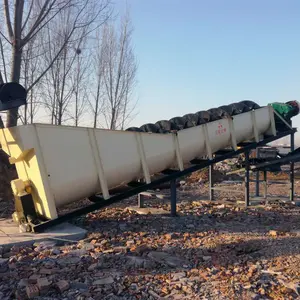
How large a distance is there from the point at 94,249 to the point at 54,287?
1366mm

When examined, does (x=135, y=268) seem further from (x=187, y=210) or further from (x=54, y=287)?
(x=187, y=210)

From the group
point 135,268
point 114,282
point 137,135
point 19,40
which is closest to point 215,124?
point 137,135

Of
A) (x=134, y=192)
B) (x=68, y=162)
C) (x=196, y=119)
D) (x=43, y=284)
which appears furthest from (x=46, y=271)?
(x=196, y=119)

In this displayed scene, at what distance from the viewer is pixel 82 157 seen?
5.27 metres

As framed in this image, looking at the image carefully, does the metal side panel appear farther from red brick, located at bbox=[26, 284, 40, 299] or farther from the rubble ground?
red brick, located at bbox=[26, 284, 40, 299]

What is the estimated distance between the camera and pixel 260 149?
28.9 ft

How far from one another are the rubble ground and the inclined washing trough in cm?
77

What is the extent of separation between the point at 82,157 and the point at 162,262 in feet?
6.49

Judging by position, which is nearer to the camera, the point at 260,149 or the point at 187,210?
the point at 187,210

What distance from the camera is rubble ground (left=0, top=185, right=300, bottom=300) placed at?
3463mm

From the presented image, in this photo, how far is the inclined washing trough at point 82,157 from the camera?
493 centimetres

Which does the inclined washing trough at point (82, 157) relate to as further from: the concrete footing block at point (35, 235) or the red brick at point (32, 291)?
the red brick at point (32, 291)

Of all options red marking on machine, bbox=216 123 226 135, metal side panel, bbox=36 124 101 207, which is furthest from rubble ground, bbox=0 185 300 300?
red marking on machine, bbox=216 123 226 135

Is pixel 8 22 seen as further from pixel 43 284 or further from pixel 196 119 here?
pixel 43 284
